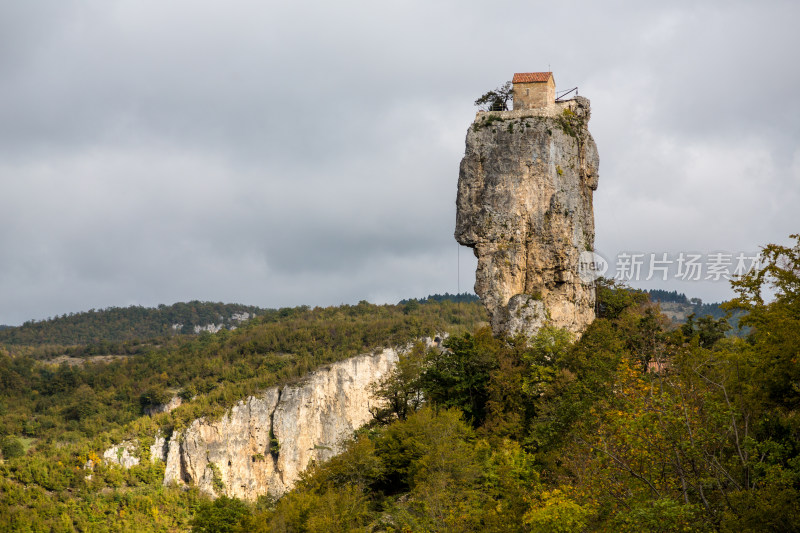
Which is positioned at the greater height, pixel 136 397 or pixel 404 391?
pixel 404 391

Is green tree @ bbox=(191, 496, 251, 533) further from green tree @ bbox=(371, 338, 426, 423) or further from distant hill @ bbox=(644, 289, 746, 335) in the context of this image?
distant hill @ bbox=(644, 289, 746, 335)

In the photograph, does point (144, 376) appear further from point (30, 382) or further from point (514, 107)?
point (514, 107)

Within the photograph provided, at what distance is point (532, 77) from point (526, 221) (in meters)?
7.24

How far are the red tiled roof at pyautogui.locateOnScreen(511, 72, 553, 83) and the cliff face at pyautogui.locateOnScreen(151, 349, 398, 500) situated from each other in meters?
59.5

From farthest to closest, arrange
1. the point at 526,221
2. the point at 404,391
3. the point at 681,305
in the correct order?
1. the point at 681,305
2. the point at 404,391
3. the point at 526,221

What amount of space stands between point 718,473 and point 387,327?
334 feet

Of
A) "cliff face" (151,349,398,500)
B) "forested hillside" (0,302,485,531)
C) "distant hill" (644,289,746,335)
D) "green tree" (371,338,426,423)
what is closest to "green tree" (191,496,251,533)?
"green tree" (371,338,426,423)

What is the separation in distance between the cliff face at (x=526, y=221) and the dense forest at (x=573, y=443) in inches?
59.1

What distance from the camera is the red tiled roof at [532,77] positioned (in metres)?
38.1

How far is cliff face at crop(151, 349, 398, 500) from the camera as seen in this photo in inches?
3748

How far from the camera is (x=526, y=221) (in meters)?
37.0

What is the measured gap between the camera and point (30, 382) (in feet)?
382

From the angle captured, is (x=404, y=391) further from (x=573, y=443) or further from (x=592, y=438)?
(x=592, y=438)

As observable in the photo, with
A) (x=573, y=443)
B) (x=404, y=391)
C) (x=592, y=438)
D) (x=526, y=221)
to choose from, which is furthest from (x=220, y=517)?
(x=592, y=438)
